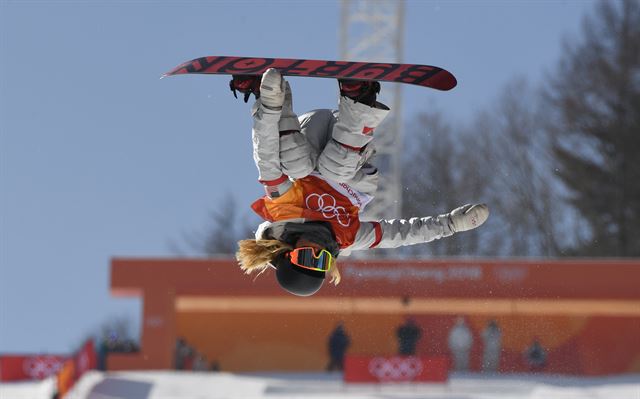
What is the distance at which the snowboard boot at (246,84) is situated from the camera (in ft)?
21.6

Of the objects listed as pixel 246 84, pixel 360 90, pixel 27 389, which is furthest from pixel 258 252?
pixel 27 389

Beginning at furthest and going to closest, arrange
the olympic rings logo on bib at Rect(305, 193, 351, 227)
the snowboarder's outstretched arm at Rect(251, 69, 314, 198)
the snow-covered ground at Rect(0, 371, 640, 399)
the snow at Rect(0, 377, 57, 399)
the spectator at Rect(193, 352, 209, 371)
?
the spectator at Rect(193, 352, 209, 371), the snow at Rect(0, 377, 57, 399), the snow-covered ground at Rect(0, 371, 640, 399), the olympic rings logo on bib at Rect(305, 193, 351, 227), the snowboarder's outstretched arm at Rect(251, 69, 314, 198)

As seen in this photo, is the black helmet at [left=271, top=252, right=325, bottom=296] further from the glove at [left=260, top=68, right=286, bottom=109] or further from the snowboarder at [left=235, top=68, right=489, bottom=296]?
the glove at [left=260, top=68, right=286, bottom=109]

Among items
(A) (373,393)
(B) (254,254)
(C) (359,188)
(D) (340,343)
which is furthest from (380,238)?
(D) (340,343)

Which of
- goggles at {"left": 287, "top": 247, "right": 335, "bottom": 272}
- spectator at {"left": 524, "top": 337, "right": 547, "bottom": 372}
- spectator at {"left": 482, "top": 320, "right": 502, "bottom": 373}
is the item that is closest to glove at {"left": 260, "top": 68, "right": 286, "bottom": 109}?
goggles at {"left": 287, "top": 247, "right": 335, "bottom": 272}

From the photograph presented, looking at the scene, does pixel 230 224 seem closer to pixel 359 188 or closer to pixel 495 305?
pixel 495 305

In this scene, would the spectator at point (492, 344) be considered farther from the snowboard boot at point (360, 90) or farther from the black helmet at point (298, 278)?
the snowboard boot at point (360, 90)

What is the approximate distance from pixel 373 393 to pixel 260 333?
3.66m

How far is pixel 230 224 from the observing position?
34.6 metres

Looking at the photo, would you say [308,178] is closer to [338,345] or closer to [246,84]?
[246,84]

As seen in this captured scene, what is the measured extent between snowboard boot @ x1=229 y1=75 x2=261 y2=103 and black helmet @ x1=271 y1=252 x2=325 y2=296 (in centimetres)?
100

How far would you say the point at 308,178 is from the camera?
6945mm

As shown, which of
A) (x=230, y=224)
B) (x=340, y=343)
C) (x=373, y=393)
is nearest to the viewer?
(x=373, y=393)

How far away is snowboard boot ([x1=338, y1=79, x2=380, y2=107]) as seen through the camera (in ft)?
21.6
